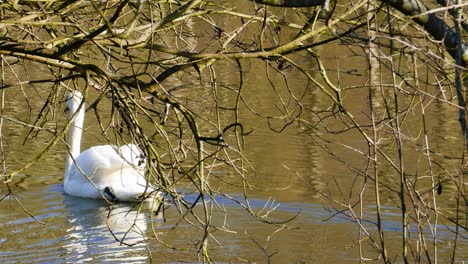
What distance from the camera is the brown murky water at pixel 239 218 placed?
8.94 meters

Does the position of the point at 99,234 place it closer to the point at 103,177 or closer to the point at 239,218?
the point at 239,218

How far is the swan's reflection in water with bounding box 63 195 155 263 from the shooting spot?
8.88 metres

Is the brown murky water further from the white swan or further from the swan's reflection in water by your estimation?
the white swan

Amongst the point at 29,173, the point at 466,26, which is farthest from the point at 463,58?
the point at 29,173

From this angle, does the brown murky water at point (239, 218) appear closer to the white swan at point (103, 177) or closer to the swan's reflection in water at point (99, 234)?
the swan's reflection in water at point (99, 234)

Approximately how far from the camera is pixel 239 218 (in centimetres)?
1023

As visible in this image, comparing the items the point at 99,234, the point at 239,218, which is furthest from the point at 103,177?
the point at 239,218

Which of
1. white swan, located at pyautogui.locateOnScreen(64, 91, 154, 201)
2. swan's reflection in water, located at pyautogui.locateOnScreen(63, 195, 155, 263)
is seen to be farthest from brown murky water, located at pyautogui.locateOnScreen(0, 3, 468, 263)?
white swan, located at pyautogui.locateOnScreen(64, 91, 154, 201)

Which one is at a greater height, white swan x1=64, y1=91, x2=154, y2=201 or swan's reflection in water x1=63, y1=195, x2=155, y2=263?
white swan x1=64, y1=91, x2=154, y2=201

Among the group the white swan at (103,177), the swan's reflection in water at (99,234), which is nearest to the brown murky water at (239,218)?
the swan's reflection in water at (99,234)

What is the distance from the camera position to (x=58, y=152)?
13.2 meters

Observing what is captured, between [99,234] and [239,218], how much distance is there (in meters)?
1.47

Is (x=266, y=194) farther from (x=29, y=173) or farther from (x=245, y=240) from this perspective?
(x=29, y=173)

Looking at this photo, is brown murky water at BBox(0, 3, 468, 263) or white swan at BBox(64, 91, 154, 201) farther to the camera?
white swan at BBox(64, 91, 154, 201)
